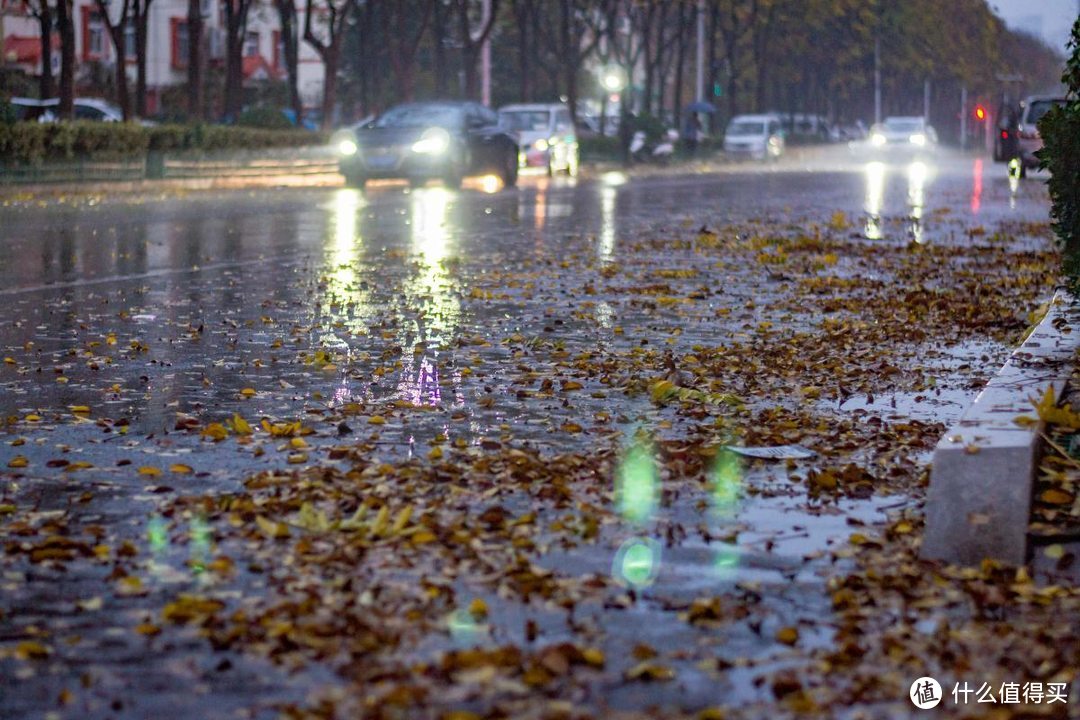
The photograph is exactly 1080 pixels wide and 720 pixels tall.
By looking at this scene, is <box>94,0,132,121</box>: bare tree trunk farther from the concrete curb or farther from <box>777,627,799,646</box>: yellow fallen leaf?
Answer: <box>777,627,799,646</box>: yellow fallen leaf

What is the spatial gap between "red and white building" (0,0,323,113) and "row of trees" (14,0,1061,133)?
1.60 metres

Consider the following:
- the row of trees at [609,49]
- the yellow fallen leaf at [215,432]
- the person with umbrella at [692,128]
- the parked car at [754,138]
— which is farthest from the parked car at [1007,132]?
the yellow fallen leaf at [215,432]

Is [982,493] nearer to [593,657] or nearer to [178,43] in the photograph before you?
[593,657]

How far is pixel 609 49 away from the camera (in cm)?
6944

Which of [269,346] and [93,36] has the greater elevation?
[93,36]

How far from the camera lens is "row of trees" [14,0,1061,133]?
47.0 meters

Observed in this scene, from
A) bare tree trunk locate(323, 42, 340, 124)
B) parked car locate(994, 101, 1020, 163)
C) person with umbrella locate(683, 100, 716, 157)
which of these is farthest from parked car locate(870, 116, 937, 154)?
bare tree trunk locate(323, 42, 340, 124)

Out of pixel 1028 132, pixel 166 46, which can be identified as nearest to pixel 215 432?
pixel 1028 132

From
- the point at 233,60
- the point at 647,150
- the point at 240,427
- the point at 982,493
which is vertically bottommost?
the point at 240,427

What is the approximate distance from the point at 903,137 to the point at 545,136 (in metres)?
34.4

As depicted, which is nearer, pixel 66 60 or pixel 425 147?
pixel 425 147

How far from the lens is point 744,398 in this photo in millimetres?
9250

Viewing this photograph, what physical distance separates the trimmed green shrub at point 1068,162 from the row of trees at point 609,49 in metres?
29.3

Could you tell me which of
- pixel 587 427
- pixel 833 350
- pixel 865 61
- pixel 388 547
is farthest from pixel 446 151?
pixel 865 61
